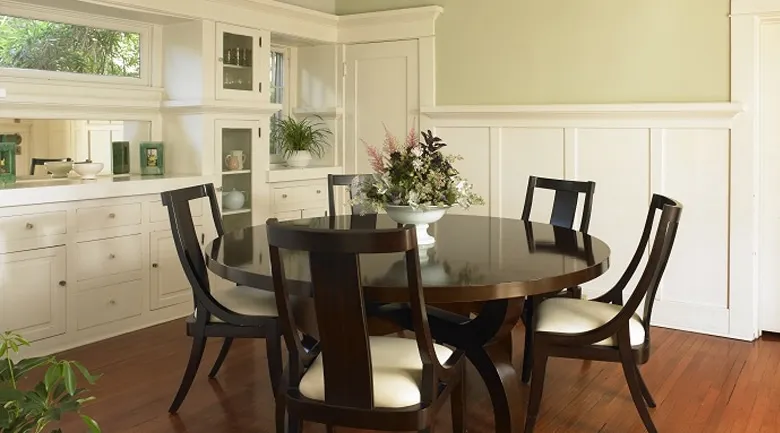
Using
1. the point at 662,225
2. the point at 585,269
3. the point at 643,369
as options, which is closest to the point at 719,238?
the point at 643,369

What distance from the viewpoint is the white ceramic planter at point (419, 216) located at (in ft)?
9.60

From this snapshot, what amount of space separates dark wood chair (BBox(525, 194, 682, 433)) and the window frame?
3159mm

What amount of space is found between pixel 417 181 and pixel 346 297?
0.97 meters

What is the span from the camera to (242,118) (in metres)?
4.95

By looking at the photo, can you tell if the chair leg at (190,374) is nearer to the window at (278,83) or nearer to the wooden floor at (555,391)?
the wooden floor at (555,391)

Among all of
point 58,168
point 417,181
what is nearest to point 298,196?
point 58,168

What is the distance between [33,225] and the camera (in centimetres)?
370

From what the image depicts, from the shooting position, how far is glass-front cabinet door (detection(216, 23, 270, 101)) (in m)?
4.77

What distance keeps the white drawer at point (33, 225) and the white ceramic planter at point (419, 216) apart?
1.96 m

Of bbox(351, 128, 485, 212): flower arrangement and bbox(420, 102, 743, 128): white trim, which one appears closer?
bbox(351, 128, 485, 212): flower arrangement

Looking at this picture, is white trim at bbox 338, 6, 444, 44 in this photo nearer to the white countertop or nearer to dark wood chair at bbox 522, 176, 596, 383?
the white countertop

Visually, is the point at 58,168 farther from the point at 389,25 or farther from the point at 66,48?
the point at 389,25

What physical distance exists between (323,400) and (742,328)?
3111mm

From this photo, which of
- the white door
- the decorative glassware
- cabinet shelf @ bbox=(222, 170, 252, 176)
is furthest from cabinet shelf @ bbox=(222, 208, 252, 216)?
the white door
